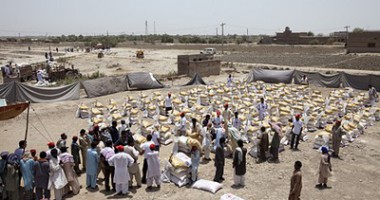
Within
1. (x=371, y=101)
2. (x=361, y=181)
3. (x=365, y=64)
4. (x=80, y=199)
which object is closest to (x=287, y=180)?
(x=361, y=181)

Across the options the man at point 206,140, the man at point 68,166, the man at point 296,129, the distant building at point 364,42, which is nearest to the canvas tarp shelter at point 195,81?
the man at point 296,129

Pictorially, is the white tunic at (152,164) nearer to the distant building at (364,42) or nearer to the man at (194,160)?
the man at (194,160)

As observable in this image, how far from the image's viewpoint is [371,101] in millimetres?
15523

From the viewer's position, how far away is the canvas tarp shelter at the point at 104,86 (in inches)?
686

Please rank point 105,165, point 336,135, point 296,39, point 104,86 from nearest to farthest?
1. point 105,165
2. point 336,135
3. point 104,86
4. point 296,39

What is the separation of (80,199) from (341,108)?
1111 cm

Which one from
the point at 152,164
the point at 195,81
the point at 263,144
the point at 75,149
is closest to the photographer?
the point at 152,164

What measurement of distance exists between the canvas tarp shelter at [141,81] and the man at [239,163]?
12.7 m

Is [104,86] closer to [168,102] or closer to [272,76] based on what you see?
[168,102]

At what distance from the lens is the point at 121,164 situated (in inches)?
274

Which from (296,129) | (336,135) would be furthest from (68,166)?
(336,135)

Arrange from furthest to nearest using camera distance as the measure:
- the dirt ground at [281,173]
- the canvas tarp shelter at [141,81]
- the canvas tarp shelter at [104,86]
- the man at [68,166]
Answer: the canvas tarp shelter at [141,81], the canvas tarp shelter at [104,86], the dirt ground at [281,173], the man at [68,166]

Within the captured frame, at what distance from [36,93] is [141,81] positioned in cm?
587

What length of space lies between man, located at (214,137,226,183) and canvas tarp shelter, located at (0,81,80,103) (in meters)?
11.3
